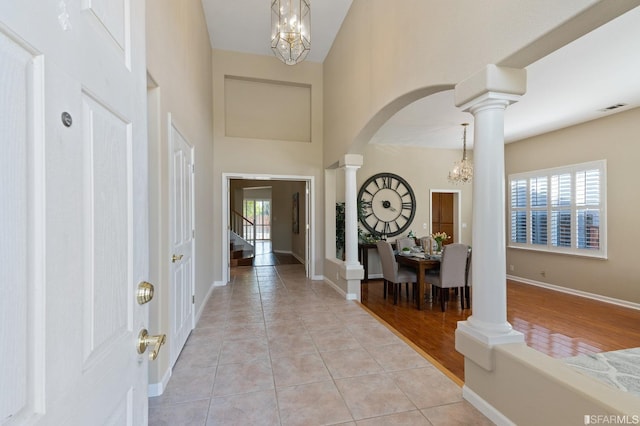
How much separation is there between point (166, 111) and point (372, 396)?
103 inches

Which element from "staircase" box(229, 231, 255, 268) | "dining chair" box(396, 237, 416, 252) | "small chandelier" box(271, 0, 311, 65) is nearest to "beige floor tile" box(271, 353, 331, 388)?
"small chandelier" box(271, 0, 311, 65)

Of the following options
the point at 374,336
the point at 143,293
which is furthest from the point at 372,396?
the point at 143,293

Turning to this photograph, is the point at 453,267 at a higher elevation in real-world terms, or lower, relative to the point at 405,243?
lower

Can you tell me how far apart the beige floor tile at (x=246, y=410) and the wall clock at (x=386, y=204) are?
4.73 metres

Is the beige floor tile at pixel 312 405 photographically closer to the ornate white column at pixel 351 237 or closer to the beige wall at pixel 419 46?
the ornate white column at pixel 351 237

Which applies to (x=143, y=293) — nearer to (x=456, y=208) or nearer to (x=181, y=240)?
(x=181, y=240)

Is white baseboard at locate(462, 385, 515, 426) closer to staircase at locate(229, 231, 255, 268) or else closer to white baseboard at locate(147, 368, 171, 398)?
white baseboard at locate(147, 368, 171, 398)

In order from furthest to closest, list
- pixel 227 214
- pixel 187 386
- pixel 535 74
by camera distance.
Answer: pixel 227 214 < pixel 535 74 < pixel 187 386

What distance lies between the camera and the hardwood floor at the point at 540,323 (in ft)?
10.2

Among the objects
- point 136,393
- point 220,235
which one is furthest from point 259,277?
point 136,393

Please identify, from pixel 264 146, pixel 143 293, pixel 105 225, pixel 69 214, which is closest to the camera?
pixel 69 214

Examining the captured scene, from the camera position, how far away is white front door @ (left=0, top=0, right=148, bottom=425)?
1.44 feet

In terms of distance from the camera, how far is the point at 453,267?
165 inches

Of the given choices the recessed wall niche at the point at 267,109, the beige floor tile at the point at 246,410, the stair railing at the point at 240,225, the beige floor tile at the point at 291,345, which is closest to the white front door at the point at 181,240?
the beige floor tile at the point at 246,410
